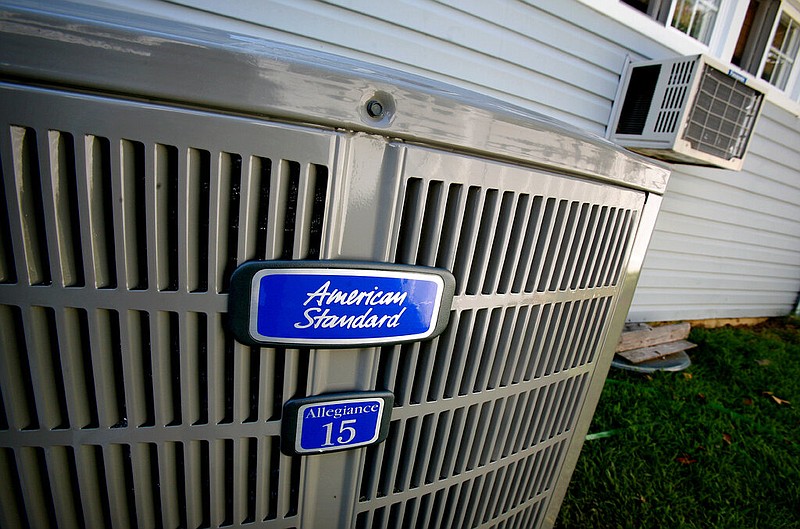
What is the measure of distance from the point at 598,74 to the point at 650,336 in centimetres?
242

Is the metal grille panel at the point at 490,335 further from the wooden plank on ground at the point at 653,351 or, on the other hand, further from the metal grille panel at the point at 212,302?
the wooden plank on ground at the point at 653,351

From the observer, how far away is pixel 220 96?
403 millimetres

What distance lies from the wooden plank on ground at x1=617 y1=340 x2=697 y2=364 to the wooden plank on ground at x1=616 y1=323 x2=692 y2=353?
38 mm

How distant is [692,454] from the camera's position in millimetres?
2254

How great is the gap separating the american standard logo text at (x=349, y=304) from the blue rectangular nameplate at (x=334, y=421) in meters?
0.13

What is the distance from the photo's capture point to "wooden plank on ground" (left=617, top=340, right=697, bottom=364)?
331 cm

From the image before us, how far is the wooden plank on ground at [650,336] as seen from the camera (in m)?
3.44

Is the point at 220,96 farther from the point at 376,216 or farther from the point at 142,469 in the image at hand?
the point at 142,469

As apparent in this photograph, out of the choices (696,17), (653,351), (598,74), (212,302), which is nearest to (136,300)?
(212,302)

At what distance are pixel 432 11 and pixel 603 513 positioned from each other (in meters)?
2.91

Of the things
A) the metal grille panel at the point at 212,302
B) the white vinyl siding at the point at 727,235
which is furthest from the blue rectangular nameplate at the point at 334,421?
the white vinyl siding at the point at 727,235

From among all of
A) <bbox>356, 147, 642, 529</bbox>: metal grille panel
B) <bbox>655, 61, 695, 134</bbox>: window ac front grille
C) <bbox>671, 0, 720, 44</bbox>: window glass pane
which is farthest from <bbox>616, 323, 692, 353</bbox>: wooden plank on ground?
<bbox>356, 147, 642, 529</bbox>: metal grille panel

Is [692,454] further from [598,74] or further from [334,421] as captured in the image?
[598,74]

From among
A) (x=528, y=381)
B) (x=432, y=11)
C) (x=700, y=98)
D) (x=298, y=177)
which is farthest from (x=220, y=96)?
(x=700, y=98)
